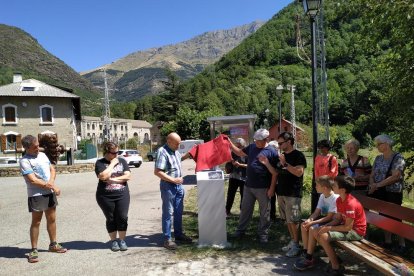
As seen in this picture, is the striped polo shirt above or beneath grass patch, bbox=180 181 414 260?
above

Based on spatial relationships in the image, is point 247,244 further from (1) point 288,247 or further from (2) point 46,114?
(2) point 46,114

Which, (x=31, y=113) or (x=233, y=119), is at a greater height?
(x=31, y=113)

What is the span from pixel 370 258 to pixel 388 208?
135 cm

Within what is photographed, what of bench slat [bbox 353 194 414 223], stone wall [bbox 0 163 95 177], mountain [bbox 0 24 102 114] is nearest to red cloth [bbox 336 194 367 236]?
bench slat [bbox 353 194 414 223]

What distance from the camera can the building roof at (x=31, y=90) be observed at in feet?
121

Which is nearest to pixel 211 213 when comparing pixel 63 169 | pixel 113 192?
pixel 113 192

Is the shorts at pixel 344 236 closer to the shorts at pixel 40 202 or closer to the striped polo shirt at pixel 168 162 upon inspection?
the striped polo shirt at pixel 168 162

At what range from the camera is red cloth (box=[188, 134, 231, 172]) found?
6766mm

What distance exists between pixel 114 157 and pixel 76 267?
1618 mm

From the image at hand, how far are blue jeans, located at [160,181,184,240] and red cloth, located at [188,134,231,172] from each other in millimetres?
843

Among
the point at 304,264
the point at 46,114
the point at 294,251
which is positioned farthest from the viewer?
the point at 46,114

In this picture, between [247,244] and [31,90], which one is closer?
[247,244]

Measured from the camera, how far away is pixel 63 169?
969 inches

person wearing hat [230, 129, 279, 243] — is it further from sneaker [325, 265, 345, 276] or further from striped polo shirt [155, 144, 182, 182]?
sneaker [325, 265, 345, 276]
